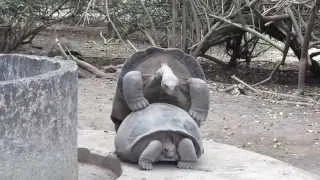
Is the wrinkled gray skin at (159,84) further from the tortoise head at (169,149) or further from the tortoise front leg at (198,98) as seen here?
the tortoise head at (169,149)

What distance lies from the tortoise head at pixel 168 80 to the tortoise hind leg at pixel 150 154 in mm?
314

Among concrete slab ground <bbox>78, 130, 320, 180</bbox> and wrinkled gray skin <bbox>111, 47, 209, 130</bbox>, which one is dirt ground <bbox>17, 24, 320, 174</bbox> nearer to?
concrete slab ground <bbox>78, 130, 320, 180</bbox>

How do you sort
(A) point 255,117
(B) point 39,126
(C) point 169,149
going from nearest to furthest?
(B) point 39,126 → (C) point 169,149 → (A) point 255,117

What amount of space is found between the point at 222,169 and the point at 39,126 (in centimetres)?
135

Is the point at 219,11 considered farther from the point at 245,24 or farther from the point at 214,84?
the point at 214,84

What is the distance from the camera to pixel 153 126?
3.89 m

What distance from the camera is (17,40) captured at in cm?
1125

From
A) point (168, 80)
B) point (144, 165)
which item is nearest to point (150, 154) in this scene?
point (144, 165)

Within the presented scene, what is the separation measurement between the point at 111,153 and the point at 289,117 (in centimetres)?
359

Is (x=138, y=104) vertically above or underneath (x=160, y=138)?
above

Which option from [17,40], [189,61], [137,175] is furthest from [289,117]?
[17,40]

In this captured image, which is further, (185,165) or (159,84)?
(159,84)

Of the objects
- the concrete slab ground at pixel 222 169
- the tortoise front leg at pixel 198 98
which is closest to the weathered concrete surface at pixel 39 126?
the concrete slab ground at pixel 222 169

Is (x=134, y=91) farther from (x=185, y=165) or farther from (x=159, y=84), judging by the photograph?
(x=185, y=165)
